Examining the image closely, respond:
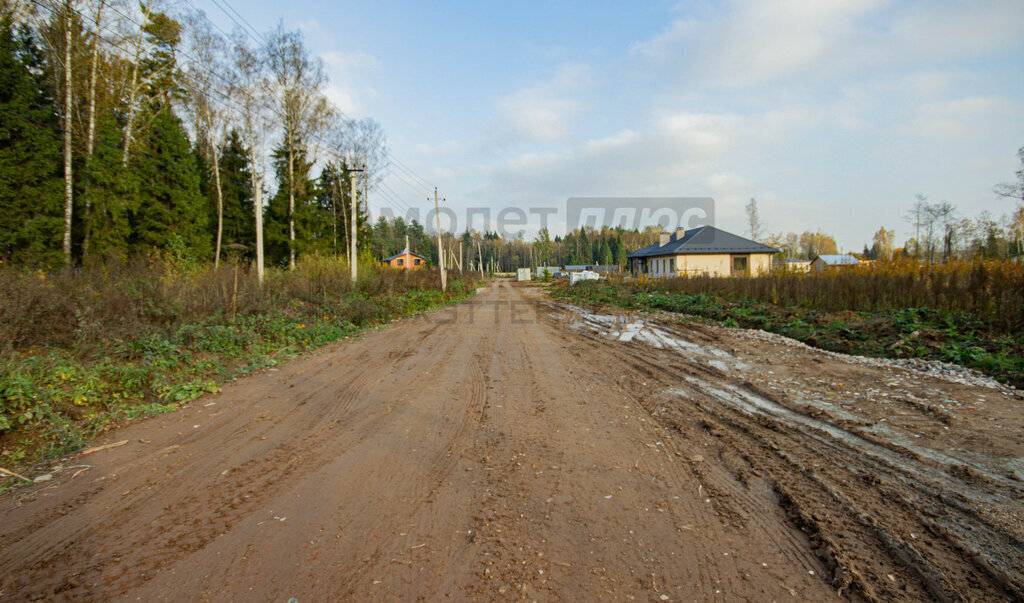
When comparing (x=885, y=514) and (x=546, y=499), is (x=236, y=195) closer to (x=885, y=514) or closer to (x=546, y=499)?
(x=546, y=499)

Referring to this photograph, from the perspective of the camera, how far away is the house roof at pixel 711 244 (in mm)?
35969

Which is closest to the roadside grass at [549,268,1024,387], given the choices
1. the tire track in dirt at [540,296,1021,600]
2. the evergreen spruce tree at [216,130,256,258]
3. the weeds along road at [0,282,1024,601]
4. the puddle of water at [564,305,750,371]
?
the weeds along road at [0,282,1024,601]

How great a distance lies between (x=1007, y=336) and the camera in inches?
260

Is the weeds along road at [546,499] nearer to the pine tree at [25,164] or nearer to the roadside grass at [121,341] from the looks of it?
the roadside grass at [121,341]

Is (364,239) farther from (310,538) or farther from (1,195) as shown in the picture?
(310,538)

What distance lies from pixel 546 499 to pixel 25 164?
1853 cm

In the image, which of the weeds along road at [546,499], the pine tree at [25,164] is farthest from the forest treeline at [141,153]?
the weeds along road at [546,499]

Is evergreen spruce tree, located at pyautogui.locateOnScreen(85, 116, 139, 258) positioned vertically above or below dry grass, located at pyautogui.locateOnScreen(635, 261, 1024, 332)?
above

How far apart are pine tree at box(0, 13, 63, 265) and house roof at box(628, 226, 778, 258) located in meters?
37.4

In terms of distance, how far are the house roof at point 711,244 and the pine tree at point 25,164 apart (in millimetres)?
37429

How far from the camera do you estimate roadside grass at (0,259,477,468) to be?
13.9ft

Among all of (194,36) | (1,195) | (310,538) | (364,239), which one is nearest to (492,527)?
(310,538)

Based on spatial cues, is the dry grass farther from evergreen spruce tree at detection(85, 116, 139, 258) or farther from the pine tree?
evergreen spruce tree at detection(85, 116, 139, 258)

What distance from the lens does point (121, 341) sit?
6.15 m
